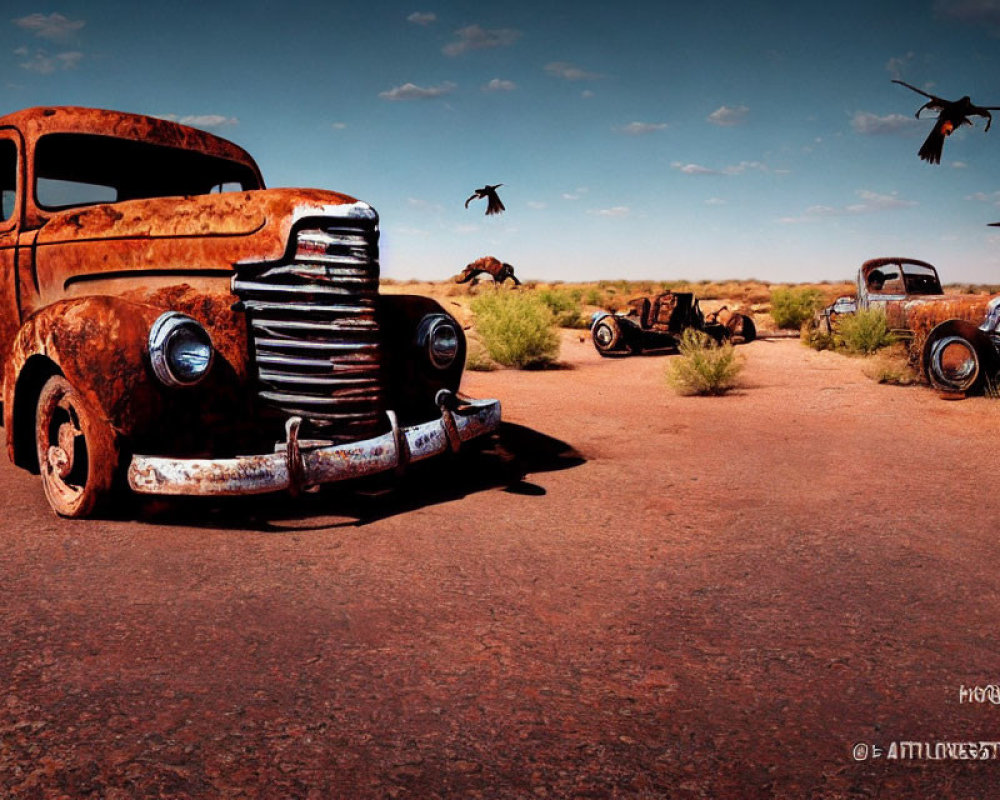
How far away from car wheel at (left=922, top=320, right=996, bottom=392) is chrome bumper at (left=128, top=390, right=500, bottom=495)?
307 inches

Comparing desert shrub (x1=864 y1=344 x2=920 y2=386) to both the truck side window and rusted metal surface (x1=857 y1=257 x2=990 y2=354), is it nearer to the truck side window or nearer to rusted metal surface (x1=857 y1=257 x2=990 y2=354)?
rusted metal surface (x1=857 y1=257 x2=990 y2=354)

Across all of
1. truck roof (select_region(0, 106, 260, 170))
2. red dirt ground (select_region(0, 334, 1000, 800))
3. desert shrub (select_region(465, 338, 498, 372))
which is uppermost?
truck roof (select_region(0, 106, 260, 170))

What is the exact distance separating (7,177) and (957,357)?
9806 mm

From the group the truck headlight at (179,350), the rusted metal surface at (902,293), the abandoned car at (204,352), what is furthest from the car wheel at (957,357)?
the truck headlight at (179,350)

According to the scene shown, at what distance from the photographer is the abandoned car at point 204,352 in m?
3.83

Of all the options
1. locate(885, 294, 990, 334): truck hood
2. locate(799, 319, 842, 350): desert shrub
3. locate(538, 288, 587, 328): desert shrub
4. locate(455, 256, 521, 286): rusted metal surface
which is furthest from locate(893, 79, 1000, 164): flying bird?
locate(455, 256, 521, 286): rusted metal surface

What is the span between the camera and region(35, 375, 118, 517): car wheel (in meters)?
3.93

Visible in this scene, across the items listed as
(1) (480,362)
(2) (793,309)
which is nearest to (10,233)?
(1) (480,362)

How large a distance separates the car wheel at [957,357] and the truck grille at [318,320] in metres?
7.94

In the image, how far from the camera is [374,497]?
4.85 meters

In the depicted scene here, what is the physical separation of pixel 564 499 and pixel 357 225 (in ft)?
6.68

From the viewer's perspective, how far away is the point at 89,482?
400 cm

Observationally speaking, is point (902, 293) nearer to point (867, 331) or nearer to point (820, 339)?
point (867, 331)

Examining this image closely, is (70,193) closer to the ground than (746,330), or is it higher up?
higher up
